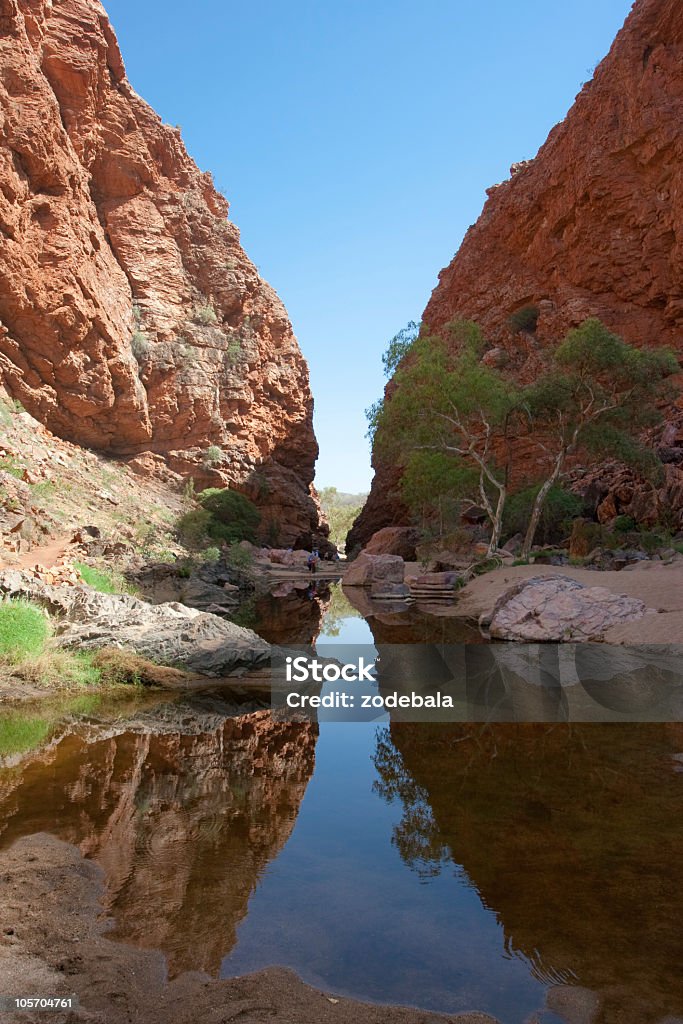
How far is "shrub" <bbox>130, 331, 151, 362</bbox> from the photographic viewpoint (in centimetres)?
3581

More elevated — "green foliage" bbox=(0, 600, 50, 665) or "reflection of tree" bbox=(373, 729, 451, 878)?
"green foliage" bbox=(0, 600, 50, 665)

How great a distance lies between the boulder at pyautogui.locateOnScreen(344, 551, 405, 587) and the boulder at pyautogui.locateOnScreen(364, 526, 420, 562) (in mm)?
9526

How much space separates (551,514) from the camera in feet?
86.7

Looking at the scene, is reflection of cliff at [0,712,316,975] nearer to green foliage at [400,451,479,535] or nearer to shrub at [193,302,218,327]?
green foliage at [400,451,479,535]

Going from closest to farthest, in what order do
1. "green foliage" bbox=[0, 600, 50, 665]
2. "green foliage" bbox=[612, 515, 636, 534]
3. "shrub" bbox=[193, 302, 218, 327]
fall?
"green foliage" bbox=[0, 600, 50, 665] < "green foliage" bbox=[612, 515, 636, 534] < "shrub" bbox=[193, 302, 218, 327]

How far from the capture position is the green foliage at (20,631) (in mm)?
6988

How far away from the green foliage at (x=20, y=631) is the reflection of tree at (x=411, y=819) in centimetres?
412

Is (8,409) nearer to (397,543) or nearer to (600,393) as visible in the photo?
(397,543)

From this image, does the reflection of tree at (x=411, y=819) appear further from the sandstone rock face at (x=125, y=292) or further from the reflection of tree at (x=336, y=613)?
the sandstone rock face at (x=125, y=292)

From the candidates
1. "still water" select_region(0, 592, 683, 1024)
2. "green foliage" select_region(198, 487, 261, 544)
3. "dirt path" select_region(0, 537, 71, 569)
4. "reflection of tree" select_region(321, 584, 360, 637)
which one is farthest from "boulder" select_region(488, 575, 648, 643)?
"green foliage" select_region(198, 487, 261, 544)

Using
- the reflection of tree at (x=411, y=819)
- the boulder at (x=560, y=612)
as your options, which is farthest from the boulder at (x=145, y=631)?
the boulder at (x=560, y=612)

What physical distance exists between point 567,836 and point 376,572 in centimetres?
2156

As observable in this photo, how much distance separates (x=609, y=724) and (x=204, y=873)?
13.3 feet

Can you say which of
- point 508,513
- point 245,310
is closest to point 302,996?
point 508,513
